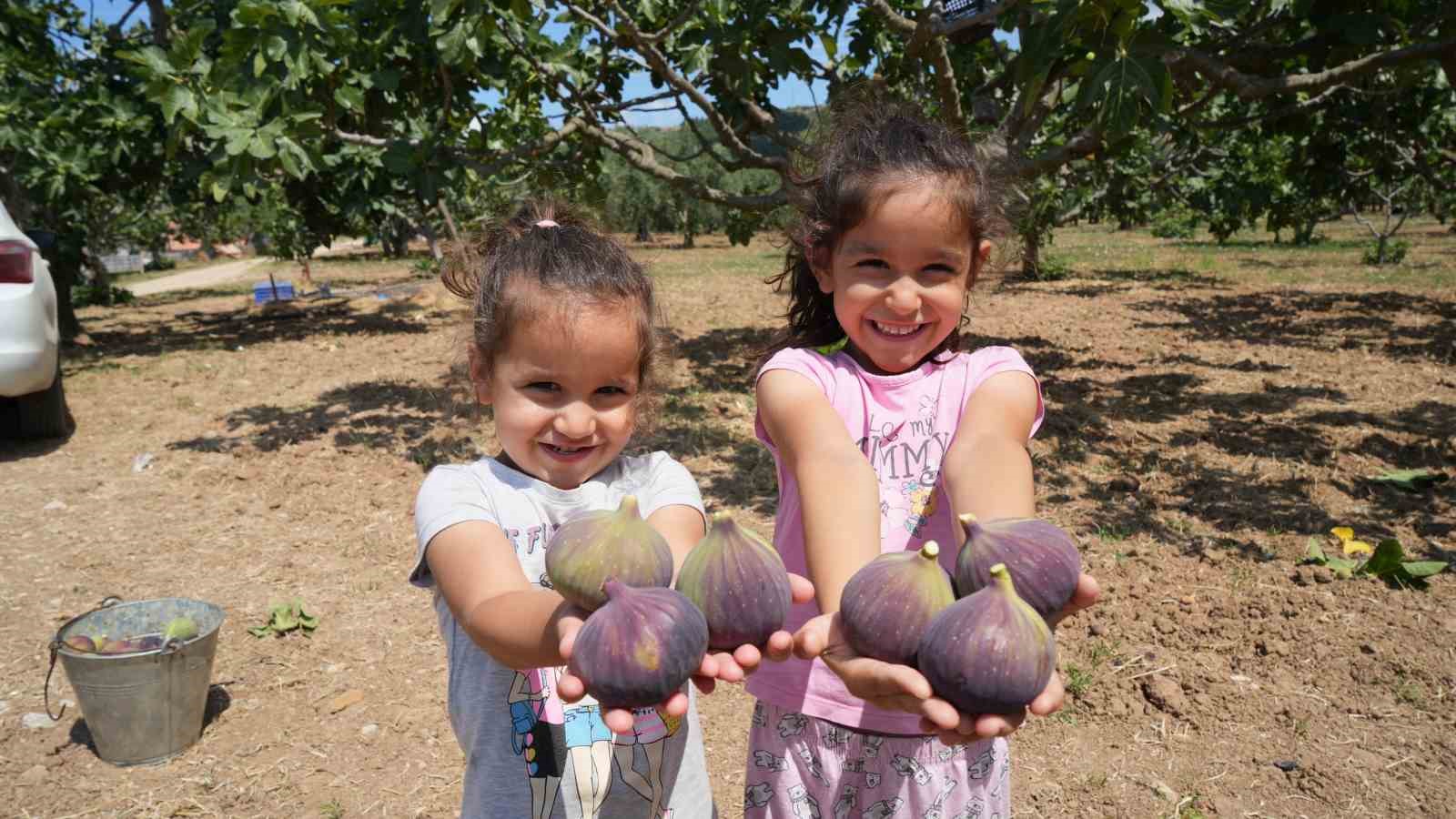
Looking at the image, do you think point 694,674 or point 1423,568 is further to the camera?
point 1423,568

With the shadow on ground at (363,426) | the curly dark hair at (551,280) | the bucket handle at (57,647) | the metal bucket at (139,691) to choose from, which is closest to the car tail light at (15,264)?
the shadow on ground at (363,426)

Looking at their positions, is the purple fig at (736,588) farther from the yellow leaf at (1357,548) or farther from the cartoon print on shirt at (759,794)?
the yellow leaf at (1357,548)

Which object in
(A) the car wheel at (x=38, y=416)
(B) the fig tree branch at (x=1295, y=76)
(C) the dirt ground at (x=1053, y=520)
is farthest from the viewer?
(A) the car wheel at (x=38, y=416)

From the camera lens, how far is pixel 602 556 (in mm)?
1225

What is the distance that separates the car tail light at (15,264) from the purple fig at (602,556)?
6.25m

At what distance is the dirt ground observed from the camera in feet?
9.63

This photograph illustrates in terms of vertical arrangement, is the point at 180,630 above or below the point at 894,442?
below

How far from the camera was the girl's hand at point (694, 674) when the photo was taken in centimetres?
114

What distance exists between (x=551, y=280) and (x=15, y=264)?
235 inches

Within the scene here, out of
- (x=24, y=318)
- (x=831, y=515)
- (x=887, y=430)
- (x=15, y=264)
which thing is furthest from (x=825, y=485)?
(x=15, y=264)

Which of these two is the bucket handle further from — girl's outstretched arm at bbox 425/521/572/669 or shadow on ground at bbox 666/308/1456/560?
shadow on ground at bbox 666/308/1456/560

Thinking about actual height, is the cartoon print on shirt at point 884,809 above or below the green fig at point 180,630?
above

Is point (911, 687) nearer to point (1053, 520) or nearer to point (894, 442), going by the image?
point (894, 442)

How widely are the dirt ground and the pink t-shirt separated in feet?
1.76
